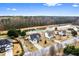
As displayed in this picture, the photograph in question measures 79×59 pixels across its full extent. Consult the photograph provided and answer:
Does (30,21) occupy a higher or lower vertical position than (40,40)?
higher

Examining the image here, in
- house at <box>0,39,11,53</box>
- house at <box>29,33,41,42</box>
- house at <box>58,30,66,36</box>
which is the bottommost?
house at <box>0,39,11,53</box>

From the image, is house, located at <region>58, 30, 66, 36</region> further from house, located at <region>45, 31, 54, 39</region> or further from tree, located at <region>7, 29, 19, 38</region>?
tree, located at <region>7, 29, 19, 38</region>

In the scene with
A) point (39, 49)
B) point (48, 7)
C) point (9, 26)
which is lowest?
point (39, 49)

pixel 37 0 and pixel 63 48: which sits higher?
pixel 37 0

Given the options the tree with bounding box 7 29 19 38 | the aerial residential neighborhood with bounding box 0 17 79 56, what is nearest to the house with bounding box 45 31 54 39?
the aerial residential neighborhood with bounding box 0 17 79 56

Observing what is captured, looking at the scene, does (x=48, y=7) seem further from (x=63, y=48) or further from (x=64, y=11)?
(x=63, y=48)

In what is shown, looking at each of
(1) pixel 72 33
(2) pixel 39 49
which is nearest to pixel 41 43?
(2) pixel 39 49

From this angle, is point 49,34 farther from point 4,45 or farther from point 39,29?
point 4,45

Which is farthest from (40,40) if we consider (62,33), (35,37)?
(62,33)

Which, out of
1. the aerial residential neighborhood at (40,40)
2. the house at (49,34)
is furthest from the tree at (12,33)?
the house at (49,34)
